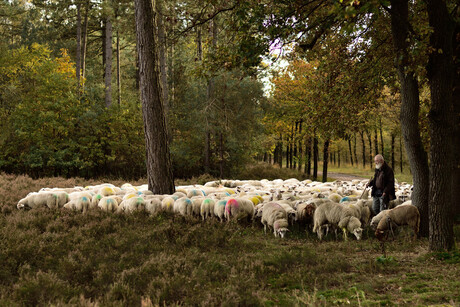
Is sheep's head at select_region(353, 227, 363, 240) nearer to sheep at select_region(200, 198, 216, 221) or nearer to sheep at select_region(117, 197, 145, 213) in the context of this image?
sheep at select_region(200, 198, 216, 221)

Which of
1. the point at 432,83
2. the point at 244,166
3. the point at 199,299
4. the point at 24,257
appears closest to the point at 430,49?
the point at 432,83

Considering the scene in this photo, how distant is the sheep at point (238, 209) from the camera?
10.0 metres

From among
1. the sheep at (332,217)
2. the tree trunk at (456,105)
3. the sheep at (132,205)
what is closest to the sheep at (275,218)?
the sheep at (332,217)

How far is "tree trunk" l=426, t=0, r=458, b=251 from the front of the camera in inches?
256

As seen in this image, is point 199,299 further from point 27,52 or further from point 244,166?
point 27,52

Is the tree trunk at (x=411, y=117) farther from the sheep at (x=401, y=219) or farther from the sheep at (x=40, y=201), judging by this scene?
the sheep at (x=40, y=201)

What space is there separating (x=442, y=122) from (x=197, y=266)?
558 cm

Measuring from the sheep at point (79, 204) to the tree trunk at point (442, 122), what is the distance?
948cm

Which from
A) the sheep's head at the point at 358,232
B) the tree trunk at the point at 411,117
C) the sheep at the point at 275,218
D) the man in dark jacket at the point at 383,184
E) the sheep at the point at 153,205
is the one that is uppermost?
the tree trunk at the point at 411,117

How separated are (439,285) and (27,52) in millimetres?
32574

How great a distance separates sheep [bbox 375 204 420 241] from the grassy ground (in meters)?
0.42

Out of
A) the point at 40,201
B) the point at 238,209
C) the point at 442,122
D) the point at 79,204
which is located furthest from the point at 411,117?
the point at 40,201

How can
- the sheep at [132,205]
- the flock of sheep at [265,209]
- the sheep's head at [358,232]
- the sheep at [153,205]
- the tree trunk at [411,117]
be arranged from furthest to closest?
the sheep at [132,205]
the sheep at [153,205]
the flock of sheep at [265,209]
the sheep's head at [358,232]
the tree trunk at [411,117]

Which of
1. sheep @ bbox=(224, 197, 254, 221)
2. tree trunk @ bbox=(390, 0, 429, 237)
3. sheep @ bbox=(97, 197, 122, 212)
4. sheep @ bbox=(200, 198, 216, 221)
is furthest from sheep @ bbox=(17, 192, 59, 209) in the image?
tree trunk @ bbox=(390, 0, 429, 237)
